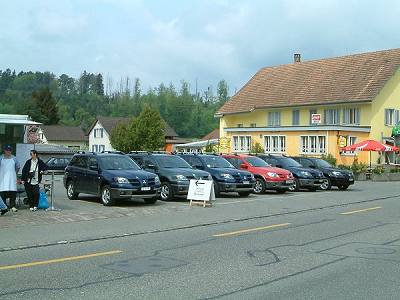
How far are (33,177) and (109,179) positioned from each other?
119 inches

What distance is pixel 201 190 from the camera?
18.8 metres

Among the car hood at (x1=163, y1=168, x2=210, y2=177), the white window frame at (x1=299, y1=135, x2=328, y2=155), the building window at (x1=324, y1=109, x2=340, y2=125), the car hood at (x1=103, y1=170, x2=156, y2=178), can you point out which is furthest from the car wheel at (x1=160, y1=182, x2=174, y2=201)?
the building window at (x1=324, y1=109, x2=340, y2=125)

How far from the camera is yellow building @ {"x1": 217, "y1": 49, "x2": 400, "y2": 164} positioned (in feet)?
151

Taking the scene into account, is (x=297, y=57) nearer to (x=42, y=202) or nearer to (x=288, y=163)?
(x=288, y=163)

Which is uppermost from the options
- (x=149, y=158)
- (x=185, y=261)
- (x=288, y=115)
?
(x=288, y=115)

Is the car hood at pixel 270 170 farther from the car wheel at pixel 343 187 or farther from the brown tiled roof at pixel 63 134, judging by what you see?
the brown tiled roof at pixel 63 134

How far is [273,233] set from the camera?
12680mm

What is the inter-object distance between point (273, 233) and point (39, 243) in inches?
196

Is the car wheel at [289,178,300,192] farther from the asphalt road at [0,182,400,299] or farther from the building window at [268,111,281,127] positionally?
the building window at [268,111,281,127]

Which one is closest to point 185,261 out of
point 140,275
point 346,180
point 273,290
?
point 140,275

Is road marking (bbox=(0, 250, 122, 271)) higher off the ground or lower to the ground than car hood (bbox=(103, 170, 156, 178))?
lower

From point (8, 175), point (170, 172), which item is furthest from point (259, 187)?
point (8, 175)

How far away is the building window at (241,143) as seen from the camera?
5206 centimetres

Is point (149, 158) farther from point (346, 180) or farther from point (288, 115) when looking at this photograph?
point (288, 115)
